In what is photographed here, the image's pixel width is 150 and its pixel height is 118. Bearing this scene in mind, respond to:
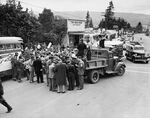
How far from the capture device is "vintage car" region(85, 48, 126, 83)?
1162 centimetres

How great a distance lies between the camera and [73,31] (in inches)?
1286

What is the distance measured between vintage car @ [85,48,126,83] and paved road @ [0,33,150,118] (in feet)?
1.88

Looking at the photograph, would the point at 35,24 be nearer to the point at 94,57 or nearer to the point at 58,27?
the point at 58,27

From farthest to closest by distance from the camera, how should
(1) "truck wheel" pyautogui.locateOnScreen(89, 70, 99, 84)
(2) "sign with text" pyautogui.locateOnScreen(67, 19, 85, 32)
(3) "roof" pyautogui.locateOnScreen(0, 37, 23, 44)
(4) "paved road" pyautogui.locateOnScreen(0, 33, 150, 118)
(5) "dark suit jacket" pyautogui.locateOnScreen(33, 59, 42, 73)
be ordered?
(2) "sign with text" pyautogui.locateOnScreen(67, 19, 85, 32), (3) "roof" pyautogui.locateOnScreen(0, 37, 23, 44), (1) "truck wheel" pyautogui.locateOnScreen(89, 70, 99, 84), (5) "dark suit jacket" pyautogui.locateOnScreen(33, 59, 42, 73), (4) "paved road" pyautogui.locateOnScreen(0, 33, 150, 118)

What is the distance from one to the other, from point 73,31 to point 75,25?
3.41 ft

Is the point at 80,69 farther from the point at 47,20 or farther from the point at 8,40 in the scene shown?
the point at 47,20

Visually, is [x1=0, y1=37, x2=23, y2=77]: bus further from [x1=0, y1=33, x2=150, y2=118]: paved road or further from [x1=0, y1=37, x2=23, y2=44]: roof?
[x1=0, y1=33, x2=150, y2=118]: paved road

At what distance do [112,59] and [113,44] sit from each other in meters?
7.70

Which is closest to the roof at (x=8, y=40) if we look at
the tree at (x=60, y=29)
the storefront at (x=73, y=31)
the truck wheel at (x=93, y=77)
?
the truck wheel at (x=93, y=77)

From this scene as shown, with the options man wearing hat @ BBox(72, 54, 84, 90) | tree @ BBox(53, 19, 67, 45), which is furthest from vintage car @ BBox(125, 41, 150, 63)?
tree @ BBox(53, 19, 67, 45)

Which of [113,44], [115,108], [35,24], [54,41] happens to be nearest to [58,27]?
[54,41]

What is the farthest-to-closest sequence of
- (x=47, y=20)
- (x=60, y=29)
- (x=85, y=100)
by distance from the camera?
(x=47, y=20)
(x=60, y=29)
(x=85, y=100)

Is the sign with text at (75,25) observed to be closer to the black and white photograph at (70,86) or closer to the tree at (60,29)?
the tree at (60,29)

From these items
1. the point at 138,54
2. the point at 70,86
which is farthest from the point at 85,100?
the point at 138,54
